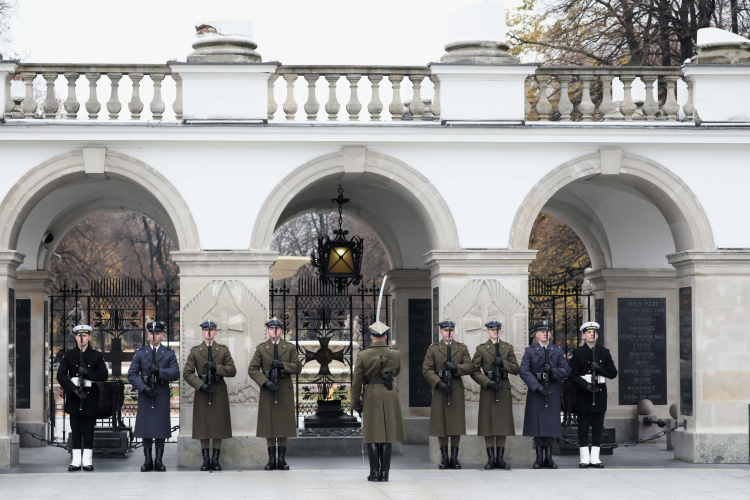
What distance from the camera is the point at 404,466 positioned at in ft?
40.8

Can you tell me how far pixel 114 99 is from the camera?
1231 centimetres

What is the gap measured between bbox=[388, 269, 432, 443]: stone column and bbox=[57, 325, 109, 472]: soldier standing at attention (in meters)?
5.22

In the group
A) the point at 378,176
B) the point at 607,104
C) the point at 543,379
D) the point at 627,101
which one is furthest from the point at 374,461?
the point at 627,101

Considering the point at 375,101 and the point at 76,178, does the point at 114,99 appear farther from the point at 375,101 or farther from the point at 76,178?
the point at 375,101

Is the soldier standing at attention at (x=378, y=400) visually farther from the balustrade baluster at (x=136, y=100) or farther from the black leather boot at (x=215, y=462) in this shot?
the balustrade baluster at (x=136, y=100)

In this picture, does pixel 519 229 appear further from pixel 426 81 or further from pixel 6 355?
pixel 6 355

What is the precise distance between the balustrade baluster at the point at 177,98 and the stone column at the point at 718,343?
6382 mm

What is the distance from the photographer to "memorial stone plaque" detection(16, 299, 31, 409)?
1460 centimetres

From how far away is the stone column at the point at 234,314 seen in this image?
39.7 ft

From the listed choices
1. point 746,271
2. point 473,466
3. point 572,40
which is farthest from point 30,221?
point 572,40

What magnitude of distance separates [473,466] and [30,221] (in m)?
7.26

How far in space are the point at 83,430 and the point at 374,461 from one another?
11.6ft

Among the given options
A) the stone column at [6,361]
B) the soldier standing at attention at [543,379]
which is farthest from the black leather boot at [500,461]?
the stone column at [6,361]

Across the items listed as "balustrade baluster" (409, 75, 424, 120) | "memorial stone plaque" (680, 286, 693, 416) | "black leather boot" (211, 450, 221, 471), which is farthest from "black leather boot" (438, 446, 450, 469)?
"balustrade baluster" (409, 75, 424, 120)
